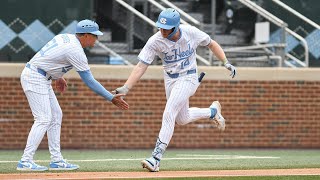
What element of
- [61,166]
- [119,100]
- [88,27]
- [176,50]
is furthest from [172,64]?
[61,166]

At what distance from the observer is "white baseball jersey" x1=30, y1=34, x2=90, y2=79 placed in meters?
10.3

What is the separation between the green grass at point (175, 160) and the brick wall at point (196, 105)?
785 millimetres

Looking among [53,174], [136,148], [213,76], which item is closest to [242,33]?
[213,76]

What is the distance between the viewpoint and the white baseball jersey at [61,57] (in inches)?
404

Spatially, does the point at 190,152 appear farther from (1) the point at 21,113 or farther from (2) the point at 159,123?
(1) the point at 21,113

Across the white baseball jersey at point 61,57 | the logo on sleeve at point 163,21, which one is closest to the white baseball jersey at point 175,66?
the logo on sleeve at point 163,21

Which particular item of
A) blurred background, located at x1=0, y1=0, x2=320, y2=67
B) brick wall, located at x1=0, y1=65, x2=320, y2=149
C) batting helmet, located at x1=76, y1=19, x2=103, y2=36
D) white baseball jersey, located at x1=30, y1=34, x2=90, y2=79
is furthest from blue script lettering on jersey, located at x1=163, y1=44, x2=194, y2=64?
blurred background, located at x1=0, y1=0, x2=320, y2=67

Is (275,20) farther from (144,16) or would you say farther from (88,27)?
(88,27)

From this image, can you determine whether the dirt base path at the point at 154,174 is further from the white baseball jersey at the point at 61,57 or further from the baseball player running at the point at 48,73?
the white baseball jersey at the point at 61,57

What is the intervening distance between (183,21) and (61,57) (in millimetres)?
6221

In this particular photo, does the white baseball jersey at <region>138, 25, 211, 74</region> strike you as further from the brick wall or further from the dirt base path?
the brick wall

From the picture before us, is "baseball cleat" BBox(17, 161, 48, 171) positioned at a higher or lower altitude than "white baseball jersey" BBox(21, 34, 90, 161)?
lower

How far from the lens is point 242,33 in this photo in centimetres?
1828

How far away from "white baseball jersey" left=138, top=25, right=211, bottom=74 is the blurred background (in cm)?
564
